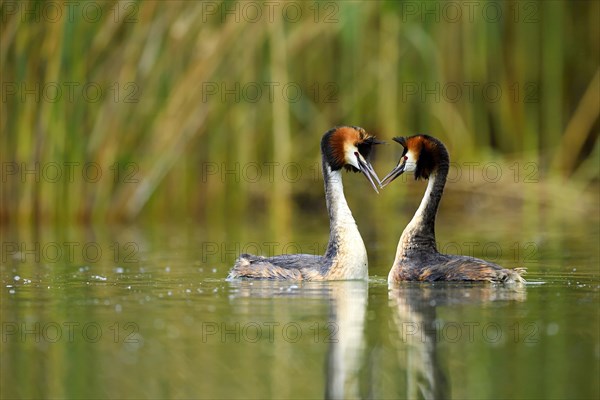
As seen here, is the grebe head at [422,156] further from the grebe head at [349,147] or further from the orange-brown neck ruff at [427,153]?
the grebe head at [349,147]

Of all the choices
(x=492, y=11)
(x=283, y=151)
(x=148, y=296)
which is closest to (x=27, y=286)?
(x=148, y=296)

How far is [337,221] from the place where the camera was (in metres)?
9.93

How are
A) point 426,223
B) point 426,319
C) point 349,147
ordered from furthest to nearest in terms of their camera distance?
point 349,147, point 426,223, point 426,319

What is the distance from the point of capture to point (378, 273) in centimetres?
1045

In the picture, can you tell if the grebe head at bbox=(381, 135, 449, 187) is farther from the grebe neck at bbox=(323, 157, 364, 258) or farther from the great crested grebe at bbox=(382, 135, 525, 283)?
the grebe neck at bbox=(323, 157, 364, 258)

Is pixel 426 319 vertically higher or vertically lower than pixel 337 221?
lower

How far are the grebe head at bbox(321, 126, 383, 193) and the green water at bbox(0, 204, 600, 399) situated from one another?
888 millimetres

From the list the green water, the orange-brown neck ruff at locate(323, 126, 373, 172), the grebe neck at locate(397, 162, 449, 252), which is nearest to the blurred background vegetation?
the green water

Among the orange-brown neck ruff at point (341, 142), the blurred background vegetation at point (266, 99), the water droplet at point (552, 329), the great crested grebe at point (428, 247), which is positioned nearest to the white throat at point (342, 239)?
the orange-brown neck ruff at point (341, 142)

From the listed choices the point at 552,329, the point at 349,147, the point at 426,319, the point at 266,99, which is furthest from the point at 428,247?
the point at 266,99

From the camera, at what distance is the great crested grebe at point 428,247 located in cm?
901

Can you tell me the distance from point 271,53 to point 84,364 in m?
10.2

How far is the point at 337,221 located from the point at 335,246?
33cm

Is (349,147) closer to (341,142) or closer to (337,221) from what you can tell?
(341,142)
